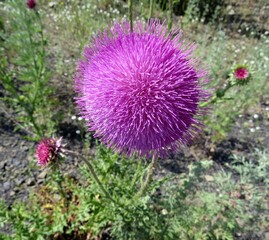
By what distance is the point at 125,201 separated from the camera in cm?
262

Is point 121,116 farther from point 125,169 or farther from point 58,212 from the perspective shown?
point 58,212

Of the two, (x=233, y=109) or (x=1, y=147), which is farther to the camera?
(x=233, y=109)

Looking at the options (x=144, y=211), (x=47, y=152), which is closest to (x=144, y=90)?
(x=47, y=152)

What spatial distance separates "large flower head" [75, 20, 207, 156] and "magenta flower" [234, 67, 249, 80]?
0.60 meters

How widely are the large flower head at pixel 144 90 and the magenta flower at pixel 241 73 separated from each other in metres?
0.60

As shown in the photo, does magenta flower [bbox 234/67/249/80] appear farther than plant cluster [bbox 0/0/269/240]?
Yes

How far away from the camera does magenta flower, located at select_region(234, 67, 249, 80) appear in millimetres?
2489

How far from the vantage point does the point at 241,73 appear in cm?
251

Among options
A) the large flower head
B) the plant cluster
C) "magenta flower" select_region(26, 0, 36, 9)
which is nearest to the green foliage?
the plant cluster

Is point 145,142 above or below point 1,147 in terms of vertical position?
above

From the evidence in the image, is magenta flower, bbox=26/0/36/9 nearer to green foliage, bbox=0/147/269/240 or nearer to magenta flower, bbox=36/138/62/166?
green foliage, bbox=0/147/269/240

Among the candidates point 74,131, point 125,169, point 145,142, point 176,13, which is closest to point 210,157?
point 125,169

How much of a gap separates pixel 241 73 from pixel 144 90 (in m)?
1.07

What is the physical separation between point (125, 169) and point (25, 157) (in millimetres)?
1444
